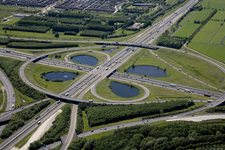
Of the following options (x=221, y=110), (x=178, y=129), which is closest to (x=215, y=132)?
(x=178, y=129)

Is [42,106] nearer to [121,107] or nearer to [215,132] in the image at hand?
[121,107]

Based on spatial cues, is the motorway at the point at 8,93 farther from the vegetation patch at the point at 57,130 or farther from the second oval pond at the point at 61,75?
the second oval pond at the point at 61,75

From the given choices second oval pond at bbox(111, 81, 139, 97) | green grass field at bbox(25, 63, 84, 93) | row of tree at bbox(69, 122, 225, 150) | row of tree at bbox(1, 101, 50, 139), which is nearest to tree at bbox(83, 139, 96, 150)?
row of tree at bbox(69, 122, 225, 150)

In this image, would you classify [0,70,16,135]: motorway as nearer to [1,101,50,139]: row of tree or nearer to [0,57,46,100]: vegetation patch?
[0,57,46,100]: vegetation patch

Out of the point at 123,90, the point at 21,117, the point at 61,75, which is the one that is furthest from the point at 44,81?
the point at 123,90

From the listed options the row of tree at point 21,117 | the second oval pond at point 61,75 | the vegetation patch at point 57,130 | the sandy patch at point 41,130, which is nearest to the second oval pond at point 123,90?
the second oval pond at point 61,75

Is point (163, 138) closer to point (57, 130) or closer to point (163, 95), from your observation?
point (163, 95)
